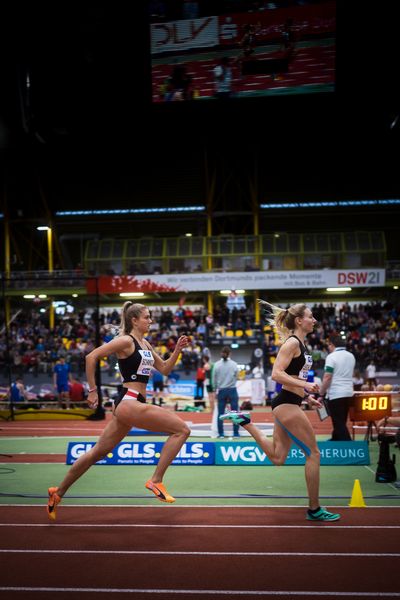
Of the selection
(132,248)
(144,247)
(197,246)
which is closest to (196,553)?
(197,246)

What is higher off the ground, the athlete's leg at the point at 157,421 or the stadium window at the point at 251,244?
the stadium window at the point at 251,244

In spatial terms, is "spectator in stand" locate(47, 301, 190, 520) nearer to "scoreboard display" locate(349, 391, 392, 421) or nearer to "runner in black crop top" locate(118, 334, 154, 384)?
"runner in black crop top" locate(118, 334, 154, 384)

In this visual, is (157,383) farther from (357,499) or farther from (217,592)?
(217,592)

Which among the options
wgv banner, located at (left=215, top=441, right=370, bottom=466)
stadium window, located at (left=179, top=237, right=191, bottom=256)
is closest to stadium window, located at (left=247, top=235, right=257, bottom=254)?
stadium window, located at (left=179, top=237, right=191, bottom=256)

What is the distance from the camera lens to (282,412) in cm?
640

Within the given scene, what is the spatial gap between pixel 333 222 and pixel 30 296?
63.5ft

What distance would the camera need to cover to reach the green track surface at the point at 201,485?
24.9ft

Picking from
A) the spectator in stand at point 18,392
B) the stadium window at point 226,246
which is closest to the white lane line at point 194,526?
the spectator in stand at point 18,392

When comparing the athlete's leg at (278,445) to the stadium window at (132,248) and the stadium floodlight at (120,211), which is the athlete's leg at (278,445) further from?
the stadium floodlight at (120,211)

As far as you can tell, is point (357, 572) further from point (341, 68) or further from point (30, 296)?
point (30, 296)

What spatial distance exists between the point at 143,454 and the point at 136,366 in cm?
405

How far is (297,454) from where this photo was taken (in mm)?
10031

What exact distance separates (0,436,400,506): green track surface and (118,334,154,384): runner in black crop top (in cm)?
178

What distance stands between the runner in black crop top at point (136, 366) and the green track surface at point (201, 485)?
70.1 inches
